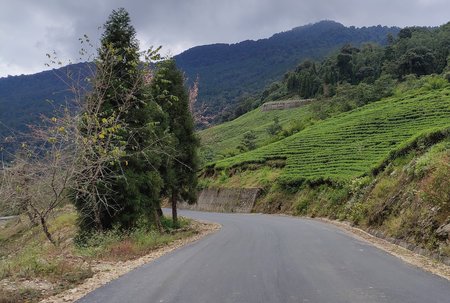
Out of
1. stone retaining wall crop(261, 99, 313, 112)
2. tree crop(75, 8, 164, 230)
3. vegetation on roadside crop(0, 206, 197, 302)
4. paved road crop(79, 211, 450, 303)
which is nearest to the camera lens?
paved road crop(79, 211, 450, 303)

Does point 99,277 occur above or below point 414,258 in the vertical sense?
above

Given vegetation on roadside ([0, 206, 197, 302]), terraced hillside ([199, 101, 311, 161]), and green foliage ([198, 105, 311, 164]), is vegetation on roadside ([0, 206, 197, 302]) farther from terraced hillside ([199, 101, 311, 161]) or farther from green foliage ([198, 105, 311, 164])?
terraced hillside ([199, 101, 311, 161])

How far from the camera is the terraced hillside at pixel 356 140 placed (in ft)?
128

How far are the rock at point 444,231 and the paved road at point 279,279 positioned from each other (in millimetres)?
1667

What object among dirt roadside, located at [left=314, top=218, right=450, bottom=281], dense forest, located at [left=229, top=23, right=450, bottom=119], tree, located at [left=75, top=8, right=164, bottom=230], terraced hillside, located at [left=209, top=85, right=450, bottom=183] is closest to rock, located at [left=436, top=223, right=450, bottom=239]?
dirt roadside, located at [left=314, top=218, right=450, bottom=281]

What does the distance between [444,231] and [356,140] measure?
114ft

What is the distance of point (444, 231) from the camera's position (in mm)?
12930

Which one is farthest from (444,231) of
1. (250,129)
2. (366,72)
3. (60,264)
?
(366,72)

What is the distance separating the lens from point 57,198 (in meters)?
13.3

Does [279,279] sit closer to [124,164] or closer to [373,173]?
[124,164]

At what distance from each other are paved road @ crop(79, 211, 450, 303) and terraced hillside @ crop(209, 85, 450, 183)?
21.9 meters

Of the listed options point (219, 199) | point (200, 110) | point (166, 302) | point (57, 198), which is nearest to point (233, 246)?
point (57, 198)

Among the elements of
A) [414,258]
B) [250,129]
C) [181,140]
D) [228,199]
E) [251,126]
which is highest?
[251,126]

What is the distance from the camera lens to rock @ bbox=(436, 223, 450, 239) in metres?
12.8
